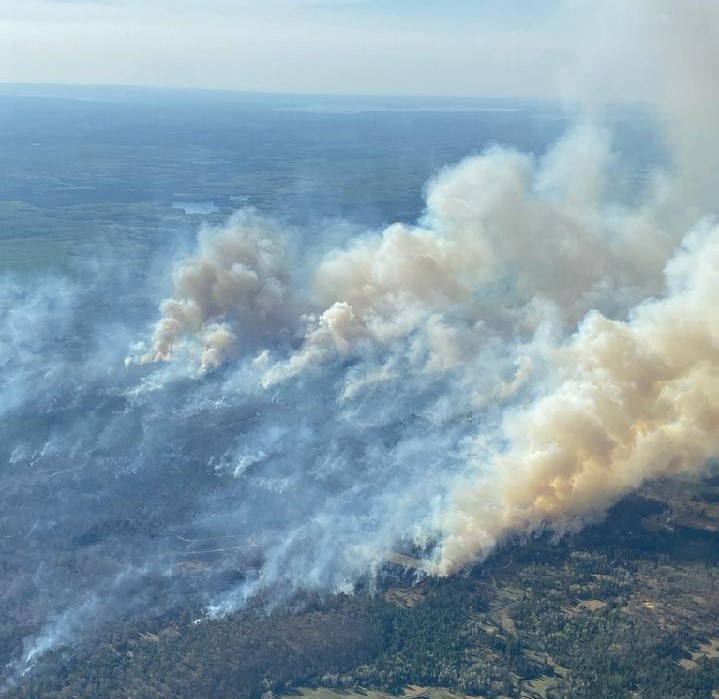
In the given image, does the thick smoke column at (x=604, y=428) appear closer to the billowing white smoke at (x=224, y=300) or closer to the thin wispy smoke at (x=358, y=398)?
the thin wispy smoke at (x=358, y=398)

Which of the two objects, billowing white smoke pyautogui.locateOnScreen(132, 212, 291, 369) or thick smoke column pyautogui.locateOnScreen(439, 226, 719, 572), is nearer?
thick smoke column pyautogui.locateOnScreen(439, 226, 719, 572)

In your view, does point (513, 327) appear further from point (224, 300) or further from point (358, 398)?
point (224, 300)

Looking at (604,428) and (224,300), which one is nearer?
(604,428)

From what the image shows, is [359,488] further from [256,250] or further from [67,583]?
[256,250]

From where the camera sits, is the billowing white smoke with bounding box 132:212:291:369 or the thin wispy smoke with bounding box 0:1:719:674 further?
the billowing white smoke with bounding box 132:212:291:369

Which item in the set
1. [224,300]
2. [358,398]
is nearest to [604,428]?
[358,398]

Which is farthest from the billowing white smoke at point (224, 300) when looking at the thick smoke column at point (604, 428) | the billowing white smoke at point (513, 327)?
the thick smoke column at point (604, 428)

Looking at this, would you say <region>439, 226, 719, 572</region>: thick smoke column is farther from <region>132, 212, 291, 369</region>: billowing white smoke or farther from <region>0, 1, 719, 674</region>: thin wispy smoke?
<region>132, 212, 291, 369</region>: billowing white smoke

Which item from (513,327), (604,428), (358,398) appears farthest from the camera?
(513,327)

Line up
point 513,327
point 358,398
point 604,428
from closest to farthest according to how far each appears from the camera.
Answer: point 604,428
point 358,398
point 513,327

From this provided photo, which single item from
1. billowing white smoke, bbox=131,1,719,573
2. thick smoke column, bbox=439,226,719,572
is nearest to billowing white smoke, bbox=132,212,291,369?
billowing white smoke, bbox=131,1,719,573

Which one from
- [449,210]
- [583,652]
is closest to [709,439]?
[583,652]

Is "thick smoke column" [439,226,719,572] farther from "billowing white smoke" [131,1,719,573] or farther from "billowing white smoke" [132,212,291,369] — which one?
"billowing white smoke" [132,212,291,369]
